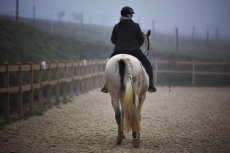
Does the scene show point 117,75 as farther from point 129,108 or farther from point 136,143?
point 136,143

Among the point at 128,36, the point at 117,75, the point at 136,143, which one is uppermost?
the point at 128,36

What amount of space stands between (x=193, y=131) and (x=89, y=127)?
263 centimetres

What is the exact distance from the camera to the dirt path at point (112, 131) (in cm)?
684

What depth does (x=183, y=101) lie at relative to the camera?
14938mm

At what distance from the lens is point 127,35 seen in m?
7.68

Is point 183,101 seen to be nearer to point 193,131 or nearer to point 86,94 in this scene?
point 86,94

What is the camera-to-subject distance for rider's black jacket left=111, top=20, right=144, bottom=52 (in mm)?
7672

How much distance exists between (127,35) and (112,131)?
244 cm

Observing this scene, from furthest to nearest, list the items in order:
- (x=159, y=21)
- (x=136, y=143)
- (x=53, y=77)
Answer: (x=159, y=21) < (x=53, y=77) < (x=136, y=143)

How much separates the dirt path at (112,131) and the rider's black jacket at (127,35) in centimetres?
201

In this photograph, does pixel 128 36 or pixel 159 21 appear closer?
pixel 128 36

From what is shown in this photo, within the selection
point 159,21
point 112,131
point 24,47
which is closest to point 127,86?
point 112,131

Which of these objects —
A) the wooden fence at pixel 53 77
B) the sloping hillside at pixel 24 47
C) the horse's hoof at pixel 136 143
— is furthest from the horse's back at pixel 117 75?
the sloping hillside at pixel 24 47

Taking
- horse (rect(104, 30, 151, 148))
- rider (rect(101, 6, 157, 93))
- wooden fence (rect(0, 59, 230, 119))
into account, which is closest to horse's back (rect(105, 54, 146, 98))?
horse (rect(104, 30, 151, 148))
